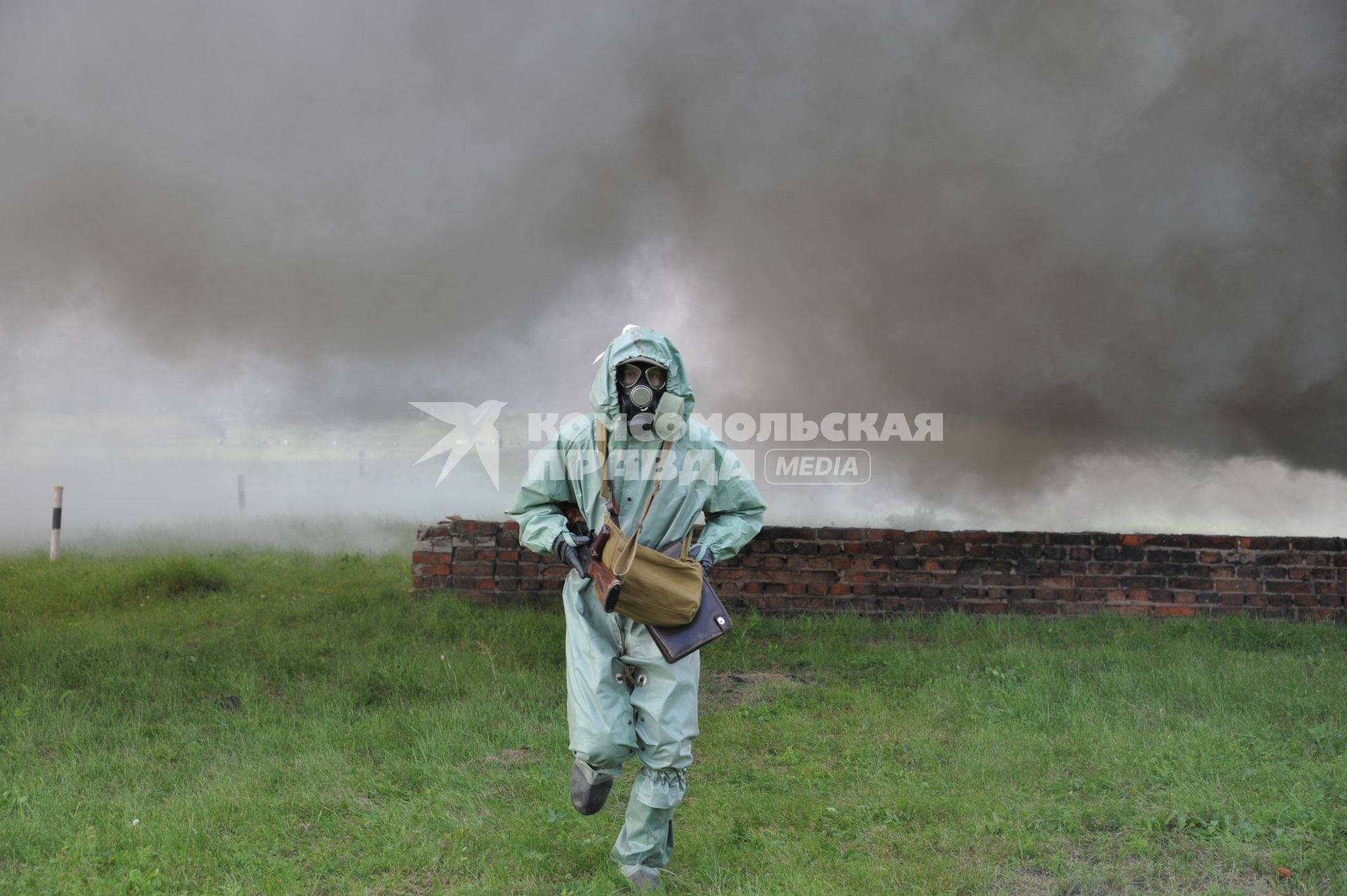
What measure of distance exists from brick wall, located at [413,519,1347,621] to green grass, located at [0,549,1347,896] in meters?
0.27

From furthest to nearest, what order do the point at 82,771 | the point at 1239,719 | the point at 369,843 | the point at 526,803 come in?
the point at 1239,719 → the point at 82,771 → the point at 526,803 → the point at 369,843

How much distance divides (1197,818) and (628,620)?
2.39 metres

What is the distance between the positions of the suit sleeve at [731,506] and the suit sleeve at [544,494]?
21.3 inches

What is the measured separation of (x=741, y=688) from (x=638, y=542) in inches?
109

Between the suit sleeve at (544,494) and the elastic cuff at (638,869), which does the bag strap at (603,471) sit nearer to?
the suit sleeve at (544,494)

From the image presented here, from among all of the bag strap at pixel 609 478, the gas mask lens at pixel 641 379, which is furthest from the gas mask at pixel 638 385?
the bag strap at pixel 609 478

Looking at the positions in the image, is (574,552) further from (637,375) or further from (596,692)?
(637,375)

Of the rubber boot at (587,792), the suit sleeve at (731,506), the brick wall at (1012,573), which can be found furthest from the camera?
the brick wall at (1012,573)

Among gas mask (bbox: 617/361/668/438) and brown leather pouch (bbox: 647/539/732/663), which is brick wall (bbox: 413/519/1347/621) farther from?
gas mask (bbox: 617/361/668/438)

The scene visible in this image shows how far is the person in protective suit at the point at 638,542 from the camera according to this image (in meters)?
3.37

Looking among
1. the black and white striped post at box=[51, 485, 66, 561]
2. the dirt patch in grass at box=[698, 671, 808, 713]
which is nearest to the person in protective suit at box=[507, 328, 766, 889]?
the dirt patch in grass at box=[698, 671, 808, 713]

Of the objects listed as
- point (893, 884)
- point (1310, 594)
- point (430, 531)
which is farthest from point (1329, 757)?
point (430, 531)

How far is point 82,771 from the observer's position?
14.8 ft

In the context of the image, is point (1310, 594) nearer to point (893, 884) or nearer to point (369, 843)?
point (893, 884)
